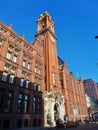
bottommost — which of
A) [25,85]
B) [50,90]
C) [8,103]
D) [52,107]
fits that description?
[52,107]

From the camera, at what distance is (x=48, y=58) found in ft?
158

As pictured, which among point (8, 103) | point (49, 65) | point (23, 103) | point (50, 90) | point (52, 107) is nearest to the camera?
point (8, 103)

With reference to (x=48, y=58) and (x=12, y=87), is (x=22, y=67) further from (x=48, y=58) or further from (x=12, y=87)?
(x=48, y=58)

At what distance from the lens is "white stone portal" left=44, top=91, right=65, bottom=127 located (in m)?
36.5

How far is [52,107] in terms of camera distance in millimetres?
38969

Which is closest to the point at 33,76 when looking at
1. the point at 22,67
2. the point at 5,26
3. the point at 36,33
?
the point at 22,67

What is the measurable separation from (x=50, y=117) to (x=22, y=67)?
16.6 meters

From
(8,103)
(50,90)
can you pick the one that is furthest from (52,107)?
(8,103)

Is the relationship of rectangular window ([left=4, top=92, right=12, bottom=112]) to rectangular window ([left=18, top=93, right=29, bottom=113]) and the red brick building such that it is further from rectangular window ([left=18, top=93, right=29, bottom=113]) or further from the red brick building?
rectangular window ([left=18, top=93, right=29, bottom=113])

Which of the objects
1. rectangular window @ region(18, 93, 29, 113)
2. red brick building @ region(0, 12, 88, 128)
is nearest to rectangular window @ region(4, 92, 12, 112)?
red brick building @ region(0, 12, 88, 128)

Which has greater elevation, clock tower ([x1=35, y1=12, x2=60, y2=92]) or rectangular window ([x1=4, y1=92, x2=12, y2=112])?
clock tower ([x1=35, y1=12, x2=60, y2=92])

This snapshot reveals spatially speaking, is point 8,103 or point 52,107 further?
point 52,107

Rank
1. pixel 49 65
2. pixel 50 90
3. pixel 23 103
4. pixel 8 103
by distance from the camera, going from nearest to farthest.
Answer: pixel 8 103 < pixel 23 103 < pixel 50 90 < pixel 49 65

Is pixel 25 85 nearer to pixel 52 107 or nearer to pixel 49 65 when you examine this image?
pixel 52 107
